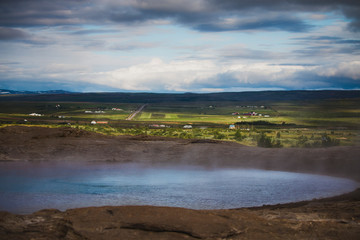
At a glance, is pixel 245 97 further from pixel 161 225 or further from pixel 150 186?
pixel 161 225

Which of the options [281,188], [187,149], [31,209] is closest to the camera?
[31,209]

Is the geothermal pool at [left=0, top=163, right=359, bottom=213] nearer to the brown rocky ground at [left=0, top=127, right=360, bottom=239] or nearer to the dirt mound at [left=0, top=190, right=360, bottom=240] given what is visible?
the brown rocky ground at [left=0, top=127, right=360, bottom=239]

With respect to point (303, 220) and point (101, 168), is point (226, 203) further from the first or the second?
point (101, 168)

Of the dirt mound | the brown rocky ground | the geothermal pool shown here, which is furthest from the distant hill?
the dirt mound

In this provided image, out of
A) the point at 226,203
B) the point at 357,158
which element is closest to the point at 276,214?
the point at 226,203

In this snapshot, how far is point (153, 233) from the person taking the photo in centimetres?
888

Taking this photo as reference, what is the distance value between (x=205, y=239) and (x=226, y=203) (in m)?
5.82

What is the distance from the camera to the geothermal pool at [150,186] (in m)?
14.5

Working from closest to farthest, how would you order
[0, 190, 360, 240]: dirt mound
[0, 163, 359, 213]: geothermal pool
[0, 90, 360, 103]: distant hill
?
1. [0, 190, 360, 240]: dirt mound
2. [0, 163, 359, 213]: geothermal pool
3. [0, 90, 360, 103]: distant hill

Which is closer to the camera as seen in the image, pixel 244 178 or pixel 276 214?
pixel 276 214

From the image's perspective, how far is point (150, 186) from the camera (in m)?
17.5

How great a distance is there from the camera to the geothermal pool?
14500 millimetres

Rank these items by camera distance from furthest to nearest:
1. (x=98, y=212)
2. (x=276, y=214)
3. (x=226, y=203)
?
(x=226, y=203)
(x=276, y=214)
(x=98, y=212)

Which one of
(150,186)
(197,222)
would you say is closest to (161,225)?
(197,222)
